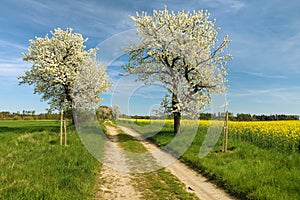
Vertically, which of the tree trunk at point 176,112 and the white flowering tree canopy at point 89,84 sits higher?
the white flowering tree canopy at point 89,84

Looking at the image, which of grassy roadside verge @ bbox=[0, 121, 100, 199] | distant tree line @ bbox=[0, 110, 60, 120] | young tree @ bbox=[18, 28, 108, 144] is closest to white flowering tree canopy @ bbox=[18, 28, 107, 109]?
young tree @ bbox=[18, 28, 108, 144]

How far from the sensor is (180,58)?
22484 millimetres

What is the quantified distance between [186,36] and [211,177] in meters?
15.5

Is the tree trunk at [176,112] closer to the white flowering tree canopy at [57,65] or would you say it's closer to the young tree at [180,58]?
the young tree at [180,58]

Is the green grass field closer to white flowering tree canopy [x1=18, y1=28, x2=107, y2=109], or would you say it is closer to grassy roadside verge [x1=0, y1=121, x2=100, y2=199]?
grassy roadside verge [x1=0, y1=121, x2=100, y2=199]

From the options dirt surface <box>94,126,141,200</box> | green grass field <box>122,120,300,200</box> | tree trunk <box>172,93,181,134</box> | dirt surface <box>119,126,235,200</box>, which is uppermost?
tree trunk <box>172,93,181,134</box>

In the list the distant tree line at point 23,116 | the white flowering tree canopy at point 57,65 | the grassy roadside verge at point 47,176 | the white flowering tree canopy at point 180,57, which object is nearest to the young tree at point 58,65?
the white flowering tree canopy at point 57,65

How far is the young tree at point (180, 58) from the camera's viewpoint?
73.2ft

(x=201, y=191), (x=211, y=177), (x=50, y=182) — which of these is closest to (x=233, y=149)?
(x=211, y=177)

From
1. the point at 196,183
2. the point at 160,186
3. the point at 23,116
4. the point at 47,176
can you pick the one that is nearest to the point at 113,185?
the point at 160,186

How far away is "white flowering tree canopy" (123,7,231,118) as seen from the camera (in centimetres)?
2230

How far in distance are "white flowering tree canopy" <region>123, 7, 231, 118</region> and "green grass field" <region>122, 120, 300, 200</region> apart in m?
9.08

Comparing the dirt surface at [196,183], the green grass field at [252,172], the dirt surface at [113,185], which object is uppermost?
the green grass field at [252,172]

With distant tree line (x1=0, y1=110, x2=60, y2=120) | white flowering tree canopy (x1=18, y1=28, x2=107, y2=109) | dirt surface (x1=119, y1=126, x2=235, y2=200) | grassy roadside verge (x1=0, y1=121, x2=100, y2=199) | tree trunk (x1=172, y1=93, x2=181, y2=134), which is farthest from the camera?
distant tree line (x1=0, y1=110, x2=60, y2=120)
